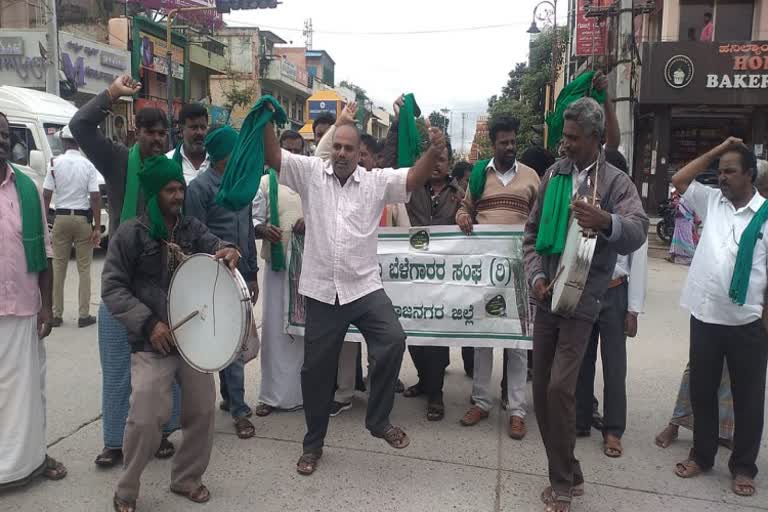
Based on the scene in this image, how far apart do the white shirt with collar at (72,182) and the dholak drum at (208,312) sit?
516 cm

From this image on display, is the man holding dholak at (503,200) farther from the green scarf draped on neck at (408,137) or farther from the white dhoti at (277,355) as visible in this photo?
the white dhoti at (277,355)

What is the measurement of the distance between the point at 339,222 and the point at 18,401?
1.98 metres

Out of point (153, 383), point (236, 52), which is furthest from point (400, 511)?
point (236, 52)

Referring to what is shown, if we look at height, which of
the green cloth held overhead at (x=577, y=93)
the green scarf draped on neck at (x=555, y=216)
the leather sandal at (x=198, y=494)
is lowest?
the leather sandal at (x=198, y=494)

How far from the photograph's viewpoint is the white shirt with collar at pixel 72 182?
760 cm

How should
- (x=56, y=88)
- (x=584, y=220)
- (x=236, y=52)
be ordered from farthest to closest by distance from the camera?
(x=236, y=52) → (x=56, y=88) → (x=584, y=220)

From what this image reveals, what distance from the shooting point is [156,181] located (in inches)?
126

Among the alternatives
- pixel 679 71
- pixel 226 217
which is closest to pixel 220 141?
pixel 226 217

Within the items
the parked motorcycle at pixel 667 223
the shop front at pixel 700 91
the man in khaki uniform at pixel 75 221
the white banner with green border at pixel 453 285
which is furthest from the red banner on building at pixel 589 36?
the white banner with green border at pixel 453 285

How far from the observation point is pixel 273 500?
3447 mm

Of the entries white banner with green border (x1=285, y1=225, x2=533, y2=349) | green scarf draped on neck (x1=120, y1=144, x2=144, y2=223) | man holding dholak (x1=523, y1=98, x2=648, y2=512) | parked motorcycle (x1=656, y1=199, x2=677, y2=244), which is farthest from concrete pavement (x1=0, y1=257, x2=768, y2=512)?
parked motorcycle (x1=656, y1=199, x2=677, y2=244)

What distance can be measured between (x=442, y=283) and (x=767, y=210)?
2.12 m

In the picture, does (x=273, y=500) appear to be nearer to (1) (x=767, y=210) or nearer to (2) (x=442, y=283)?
(2) (x=442, y=283)

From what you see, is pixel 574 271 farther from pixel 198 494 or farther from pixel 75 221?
pixel 75 221
